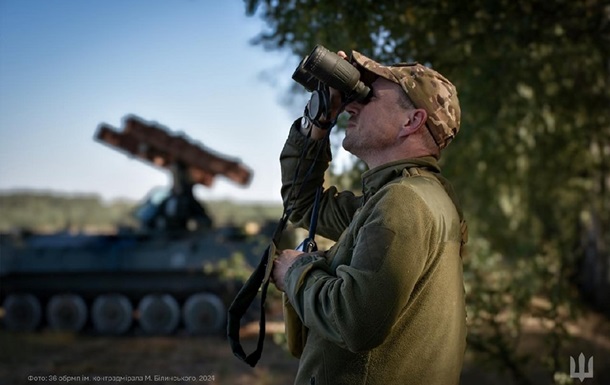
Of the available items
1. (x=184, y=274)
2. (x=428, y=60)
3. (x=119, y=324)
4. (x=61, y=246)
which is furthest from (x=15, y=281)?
(x=428, y=60)

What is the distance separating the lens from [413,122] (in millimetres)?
2443

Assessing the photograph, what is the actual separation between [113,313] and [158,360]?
7.24 ft

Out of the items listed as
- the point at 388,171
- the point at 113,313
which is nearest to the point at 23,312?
the point at 113,313

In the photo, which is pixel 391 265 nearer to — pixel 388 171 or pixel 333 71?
pixel 388 171

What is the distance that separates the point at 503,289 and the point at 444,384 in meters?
4.60

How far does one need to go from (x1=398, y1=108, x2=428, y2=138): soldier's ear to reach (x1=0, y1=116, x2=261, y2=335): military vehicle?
30.6ft

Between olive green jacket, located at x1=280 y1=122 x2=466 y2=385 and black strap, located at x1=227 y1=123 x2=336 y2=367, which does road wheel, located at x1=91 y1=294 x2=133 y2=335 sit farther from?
olive green jacket, located at x1=280 y1=122 x2=466 y2=385

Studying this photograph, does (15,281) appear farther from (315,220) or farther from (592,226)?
(315,220)

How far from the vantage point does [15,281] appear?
41.4 feet

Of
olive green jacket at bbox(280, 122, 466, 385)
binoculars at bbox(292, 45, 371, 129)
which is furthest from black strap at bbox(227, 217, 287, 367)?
binoculars at bbox(292, 45, 371, 129)

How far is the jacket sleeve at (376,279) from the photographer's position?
2146mm

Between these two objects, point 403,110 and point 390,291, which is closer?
point 390,291

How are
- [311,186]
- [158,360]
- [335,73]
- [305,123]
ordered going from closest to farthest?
[335,73] < [305,123] < [311,186] < [158,360]

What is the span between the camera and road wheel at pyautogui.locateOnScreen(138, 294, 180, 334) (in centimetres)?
1227
